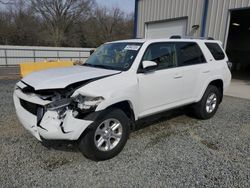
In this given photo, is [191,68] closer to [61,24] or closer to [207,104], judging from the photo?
[207,104]

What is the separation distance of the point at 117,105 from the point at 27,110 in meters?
1.34

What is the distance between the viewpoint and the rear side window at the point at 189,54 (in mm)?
4398

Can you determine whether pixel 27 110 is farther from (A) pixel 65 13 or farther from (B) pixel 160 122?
(A) pixel 65 13

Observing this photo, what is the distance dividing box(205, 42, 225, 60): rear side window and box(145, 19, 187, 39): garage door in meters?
6.24

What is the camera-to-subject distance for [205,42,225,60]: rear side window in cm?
510

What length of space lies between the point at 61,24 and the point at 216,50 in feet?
129

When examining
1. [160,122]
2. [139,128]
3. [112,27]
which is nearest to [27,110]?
[139,128]

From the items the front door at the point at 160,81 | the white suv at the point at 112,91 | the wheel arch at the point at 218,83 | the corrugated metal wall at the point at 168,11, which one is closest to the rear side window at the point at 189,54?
the white suv at the point at 112,91

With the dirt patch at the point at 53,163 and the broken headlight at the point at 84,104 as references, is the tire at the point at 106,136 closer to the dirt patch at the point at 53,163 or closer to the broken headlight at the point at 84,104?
the broken headlight at the point at 84,104

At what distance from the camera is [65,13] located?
4109 centimetres

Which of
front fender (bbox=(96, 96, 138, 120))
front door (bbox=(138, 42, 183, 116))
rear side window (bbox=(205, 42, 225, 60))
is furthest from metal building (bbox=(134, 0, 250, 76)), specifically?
front fender (bbox=(96, 96, 138, 120))

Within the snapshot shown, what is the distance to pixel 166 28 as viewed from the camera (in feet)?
39.5

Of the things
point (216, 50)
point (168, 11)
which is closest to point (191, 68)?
point (216, 50)

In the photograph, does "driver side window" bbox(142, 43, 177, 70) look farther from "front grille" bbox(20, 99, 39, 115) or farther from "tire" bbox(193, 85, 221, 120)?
"front grille" bbox(20, 99, 39, 115)
